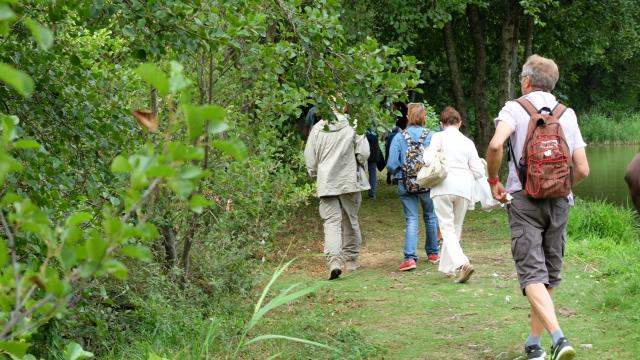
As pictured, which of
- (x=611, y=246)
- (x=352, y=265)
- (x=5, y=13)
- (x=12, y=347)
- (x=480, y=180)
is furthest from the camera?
(x=611, y=246)

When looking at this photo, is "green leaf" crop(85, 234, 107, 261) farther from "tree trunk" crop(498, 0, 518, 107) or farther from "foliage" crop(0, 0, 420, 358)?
"tree trunk" crop(498, 0, 518, 107)

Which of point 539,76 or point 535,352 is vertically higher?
point 539,76

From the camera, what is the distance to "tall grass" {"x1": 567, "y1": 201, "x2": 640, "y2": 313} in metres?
7.80

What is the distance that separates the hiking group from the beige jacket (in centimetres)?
1

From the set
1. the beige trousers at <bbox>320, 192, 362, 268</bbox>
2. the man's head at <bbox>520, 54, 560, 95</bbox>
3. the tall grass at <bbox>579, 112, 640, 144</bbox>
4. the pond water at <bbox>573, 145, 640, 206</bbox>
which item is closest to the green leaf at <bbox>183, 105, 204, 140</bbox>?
the man's head at <bbox>520, 54, 560, 95</bbox>

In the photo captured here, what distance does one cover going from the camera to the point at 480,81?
23.6 meters

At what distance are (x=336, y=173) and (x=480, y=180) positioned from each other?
1515mm

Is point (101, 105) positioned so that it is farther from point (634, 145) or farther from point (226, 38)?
point (634, 145)

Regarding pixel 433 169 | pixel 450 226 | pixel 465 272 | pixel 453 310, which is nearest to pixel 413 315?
pixel 453 310

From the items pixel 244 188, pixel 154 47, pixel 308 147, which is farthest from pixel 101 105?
pixel 308 147

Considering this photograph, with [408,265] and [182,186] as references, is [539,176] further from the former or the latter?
[408,265]

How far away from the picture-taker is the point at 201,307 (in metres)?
7.35

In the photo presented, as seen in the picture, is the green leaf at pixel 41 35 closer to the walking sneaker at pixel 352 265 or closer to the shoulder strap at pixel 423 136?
the shoulder strap at pixel 423 136

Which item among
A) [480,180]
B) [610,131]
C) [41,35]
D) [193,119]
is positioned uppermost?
[41,35]
